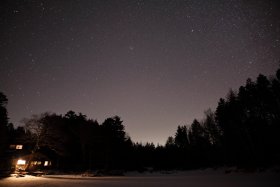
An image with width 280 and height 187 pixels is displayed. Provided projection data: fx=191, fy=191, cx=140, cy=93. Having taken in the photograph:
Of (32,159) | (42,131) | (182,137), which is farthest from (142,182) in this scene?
(182,137)

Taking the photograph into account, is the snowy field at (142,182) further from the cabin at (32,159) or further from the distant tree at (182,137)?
the distant tree at (182,137)

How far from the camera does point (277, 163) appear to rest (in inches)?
1256

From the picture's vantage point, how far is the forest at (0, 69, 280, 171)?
35469 millimetres

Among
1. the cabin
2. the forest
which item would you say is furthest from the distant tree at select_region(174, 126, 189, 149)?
the cabin

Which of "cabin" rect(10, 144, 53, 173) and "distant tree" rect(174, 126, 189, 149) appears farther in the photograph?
"distant tree" rect(174, 126, 189, 149)

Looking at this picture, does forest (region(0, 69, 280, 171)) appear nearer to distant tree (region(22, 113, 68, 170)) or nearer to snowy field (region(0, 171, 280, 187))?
distant tree (region(22, 113, 68, 170))

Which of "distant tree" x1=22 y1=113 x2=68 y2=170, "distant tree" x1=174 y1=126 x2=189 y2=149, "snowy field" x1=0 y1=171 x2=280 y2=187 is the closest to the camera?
"snowy field" x1=0 y1=171 x2=280 y2=187

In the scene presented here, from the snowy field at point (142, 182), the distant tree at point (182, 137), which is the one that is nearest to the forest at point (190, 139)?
the distant tree at point (182, 137)

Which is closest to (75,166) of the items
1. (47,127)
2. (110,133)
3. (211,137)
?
(110,133)

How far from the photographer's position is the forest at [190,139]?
3547 centimetres

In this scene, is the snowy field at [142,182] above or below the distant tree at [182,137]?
below

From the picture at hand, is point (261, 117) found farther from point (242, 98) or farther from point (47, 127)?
point (47, 127)

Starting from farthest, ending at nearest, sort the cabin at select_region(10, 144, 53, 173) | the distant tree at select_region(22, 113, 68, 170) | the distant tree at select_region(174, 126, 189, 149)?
the distant tree at select_region(174, 126, 189, 149) < the cabin at select_region(10, 144, 53, 173) < the distant tree at select_region(22, 113, 68, 170)

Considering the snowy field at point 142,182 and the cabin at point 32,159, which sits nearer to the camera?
the snowy field at point 142,182
